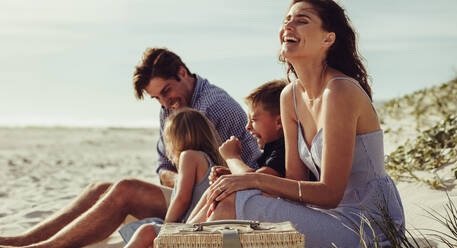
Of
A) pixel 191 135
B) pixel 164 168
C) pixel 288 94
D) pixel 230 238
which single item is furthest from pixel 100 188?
pixel 230 238

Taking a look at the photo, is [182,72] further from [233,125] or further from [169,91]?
[233,125]

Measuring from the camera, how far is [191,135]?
3.62 m

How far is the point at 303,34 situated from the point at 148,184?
1.75 m

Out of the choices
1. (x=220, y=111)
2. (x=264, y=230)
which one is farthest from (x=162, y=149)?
(x=264, y=230)

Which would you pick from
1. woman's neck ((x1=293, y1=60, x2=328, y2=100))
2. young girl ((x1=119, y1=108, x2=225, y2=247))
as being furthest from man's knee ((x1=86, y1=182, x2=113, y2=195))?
woman's neck ((x1=293, y1=60, x2=328, y2=100))

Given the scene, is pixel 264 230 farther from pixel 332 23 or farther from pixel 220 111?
pixel 220 111

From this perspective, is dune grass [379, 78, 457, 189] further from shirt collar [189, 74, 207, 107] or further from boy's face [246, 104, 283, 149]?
shirt collar [189, 74, 207, 107]

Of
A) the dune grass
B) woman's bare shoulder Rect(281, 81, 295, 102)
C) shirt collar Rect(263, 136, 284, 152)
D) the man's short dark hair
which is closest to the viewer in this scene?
woman's bare shoulder Rect(281, 81, 295, 102)

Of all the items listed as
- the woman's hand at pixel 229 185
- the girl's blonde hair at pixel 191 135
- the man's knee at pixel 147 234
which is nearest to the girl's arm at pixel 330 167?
the woman's hand at pixel 229 185

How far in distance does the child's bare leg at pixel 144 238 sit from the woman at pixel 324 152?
1.45 feet

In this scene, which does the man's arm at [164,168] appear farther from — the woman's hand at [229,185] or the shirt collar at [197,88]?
the woman's hand at [229,185]

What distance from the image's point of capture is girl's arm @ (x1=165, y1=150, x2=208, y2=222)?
11.0 ft

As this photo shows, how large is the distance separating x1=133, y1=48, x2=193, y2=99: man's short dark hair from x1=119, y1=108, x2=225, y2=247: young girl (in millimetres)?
787

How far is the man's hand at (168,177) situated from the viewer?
4.26 metres
